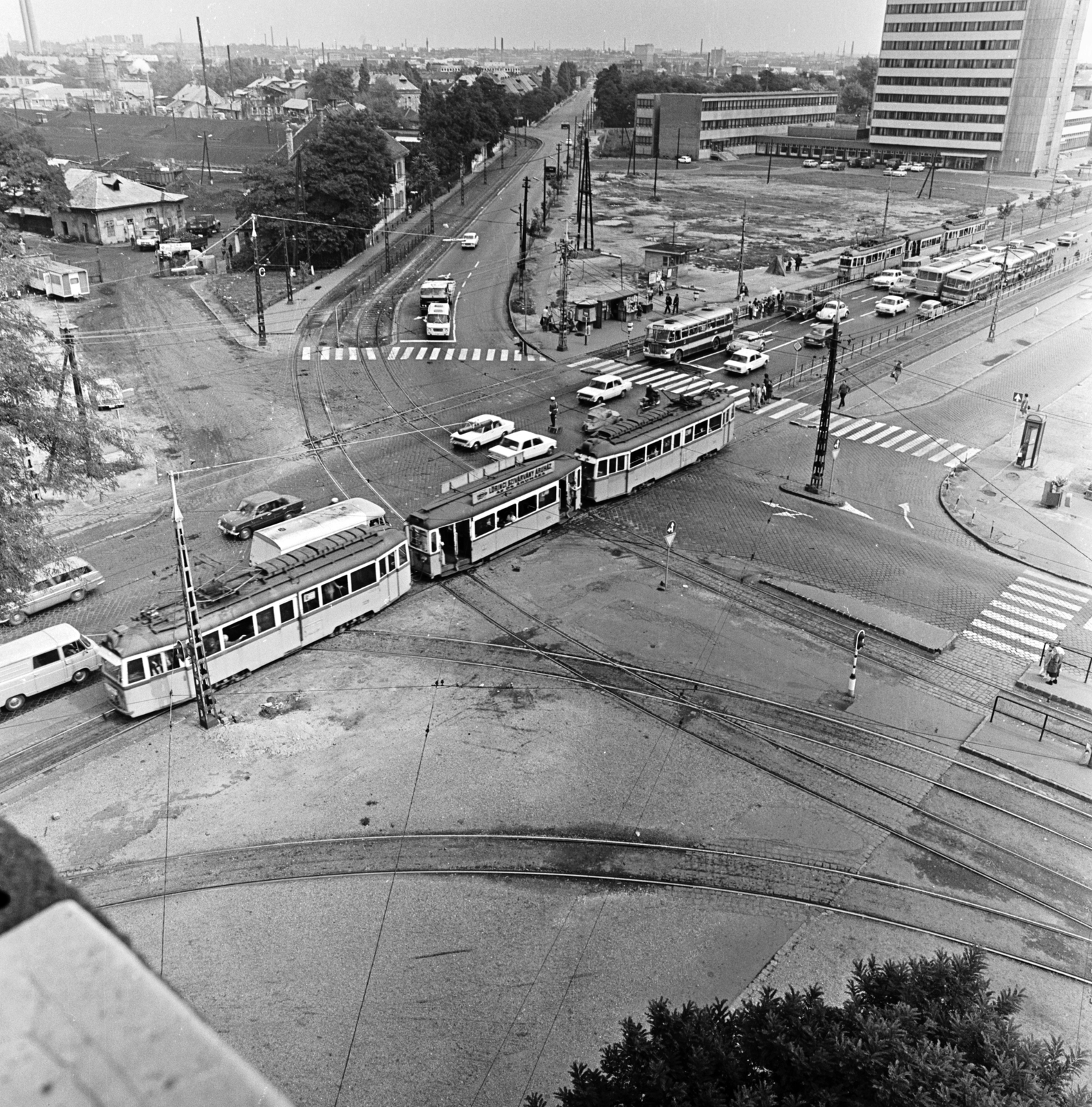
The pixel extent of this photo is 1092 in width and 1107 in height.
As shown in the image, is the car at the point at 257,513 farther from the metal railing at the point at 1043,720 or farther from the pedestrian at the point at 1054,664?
the pedestrian at the point at 1054,664

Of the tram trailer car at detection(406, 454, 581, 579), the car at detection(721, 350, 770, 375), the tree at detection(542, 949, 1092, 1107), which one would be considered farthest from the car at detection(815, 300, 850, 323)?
the tree at detection(542, 949, 1092, 1107)

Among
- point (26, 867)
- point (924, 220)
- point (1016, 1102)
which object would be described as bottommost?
point (924, 220)

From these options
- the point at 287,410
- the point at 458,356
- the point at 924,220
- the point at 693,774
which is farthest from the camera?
the point at 924,220

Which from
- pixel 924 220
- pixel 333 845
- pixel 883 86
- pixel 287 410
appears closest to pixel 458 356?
pixel 287 410

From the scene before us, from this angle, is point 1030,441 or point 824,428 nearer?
point 824,428

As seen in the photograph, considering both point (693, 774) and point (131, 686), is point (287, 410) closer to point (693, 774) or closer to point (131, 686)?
point (131, 686)

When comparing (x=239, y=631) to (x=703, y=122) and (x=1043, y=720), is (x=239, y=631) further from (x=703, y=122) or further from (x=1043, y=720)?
(x=703, y=122)

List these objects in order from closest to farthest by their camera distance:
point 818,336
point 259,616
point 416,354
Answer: point 259,616 < point 416,354 < point 818,336

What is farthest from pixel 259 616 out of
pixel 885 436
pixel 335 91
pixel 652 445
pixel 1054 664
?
pixel 335 91
